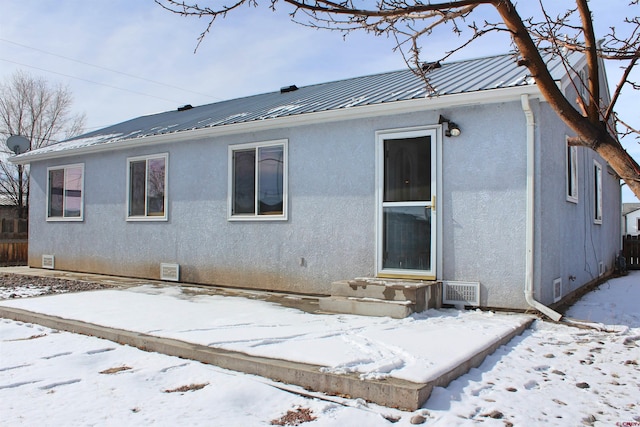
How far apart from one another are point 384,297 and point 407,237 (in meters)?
1.14

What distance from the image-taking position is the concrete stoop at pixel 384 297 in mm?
5789

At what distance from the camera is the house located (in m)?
6.23

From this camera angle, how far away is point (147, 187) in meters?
9.79

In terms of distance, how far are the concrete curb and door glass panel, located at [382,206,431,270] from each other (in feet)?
5.81

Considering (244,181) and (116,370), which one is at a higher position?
(244,181)

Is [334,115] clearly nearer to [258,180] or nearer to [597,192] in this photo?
[258,180]

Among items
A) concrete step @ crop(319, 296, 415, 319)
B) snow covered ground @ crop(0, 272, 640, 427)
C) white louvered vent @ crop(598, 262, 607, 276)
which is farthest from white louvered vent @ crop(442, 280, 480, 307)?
white louvered vent @ crop(598, 262, 607, 276)

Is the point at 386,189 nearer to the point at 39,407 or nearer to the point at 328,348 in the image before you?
the point at 328,348

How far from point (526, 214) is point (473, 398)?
11.0 feet

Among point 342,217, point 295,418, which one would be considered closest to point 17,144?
point 342,217

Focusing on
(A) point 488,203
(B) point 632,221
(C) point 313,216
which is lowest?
(C) point 313,216

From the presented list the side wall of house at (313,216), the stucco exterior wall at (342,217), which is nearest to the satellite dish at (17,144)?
the side wall of house at (313,216)

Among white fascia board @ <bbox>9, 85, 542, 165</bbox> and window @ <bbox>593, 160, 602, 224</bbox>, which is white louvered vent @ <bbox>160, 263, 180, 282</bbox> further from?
window @ <bbox>593, 160, 602, 224</bbox>

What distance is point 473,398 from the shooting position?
3.32m
